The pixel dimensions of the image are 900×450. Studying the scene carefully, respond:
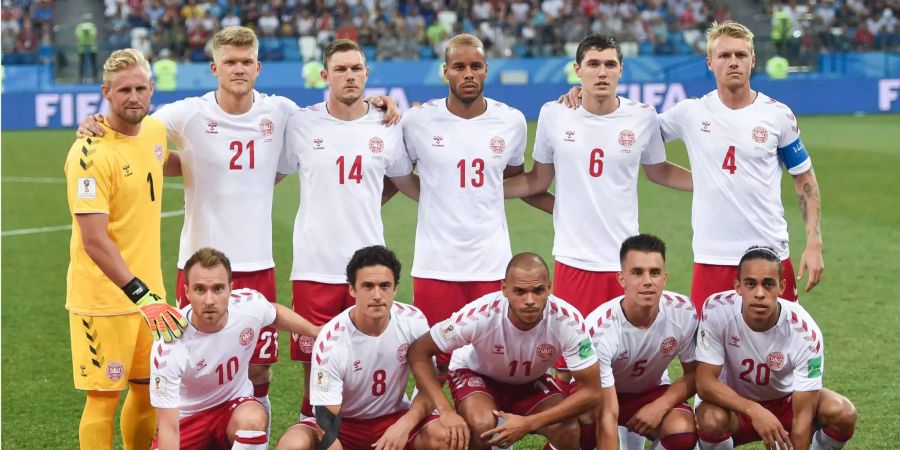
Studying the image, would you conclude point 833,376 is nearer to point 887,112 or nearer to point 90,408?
A: point 90,408

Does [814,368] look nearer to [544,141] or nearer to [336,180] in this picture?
[544,141]

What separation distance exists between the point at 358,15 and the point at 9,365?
22877 mm

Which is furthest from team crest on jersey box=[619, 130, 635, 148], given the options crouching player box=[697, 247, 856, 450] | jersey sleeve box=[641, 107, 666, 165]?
crouching player box=[697, 247, 856, 450]

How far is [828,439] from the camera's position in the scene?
5953mm

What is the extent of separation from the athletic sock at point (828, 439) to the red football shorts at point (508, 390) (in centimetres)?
138

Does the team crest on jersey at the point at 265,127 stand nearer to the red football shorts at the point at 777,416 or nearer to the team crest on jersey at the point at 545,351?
the team crest on jersey at the point at 545,351

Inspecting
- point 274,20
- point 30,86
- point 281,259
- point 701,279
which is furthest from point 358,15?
point 701,279

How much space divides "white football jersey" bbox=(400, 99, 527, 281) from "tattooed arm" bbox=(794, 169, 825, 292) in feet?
5.56

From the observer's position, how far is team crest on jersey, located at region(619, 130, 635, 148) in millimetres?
6566

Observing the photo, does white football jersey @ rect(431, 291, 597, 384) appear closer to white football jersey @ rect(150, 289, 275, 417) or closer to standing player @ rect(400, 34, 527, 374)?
standing player @ rect(400, 34, 527, 374)

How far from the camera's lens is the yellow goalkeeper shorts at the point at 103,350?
571 centimetres

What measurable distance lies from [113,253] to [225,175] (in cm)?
96

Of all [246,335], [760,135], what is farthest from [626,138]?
[246,335]

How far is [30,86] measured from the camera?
2627 centimetres
